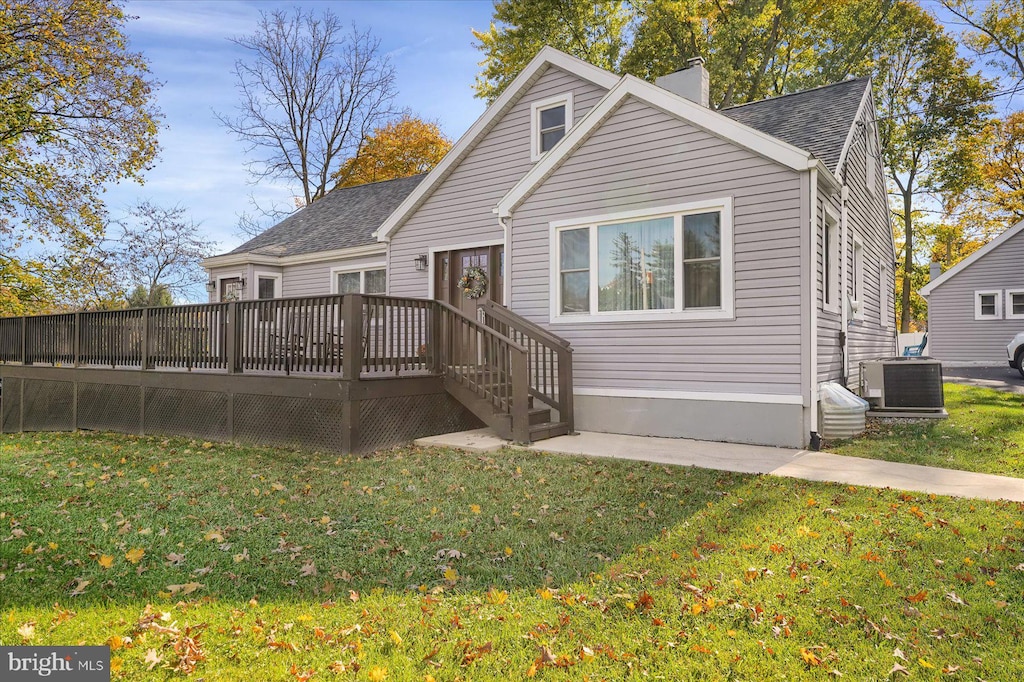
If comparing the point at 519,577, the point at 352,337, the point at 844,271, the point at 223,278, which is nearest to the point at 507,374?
the point at 352,337

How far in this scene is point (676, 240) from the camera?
7949mm

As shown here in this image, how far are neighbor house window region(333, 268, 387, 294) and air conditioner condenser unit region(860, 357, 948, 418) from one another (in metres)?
9.01

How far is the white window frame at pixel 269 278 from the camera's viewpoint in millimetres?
13992

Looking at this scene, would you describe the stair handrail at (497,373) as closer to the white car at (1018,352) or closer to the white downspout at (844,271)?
the white downspout at (844,271)

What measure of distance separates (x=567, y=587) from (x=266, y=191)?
27.0m

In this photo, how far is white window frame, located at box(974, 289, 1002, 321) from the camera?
2066 cm

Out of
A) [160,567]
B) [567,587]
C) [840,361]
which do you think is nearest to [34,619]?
[160,567]

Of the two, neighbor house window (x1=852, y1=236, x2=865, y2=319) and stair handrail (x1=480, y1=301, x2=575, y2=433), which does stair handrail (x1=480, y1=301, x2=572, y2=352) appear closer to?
stair handrail (x1=480, y1=301, x2=575, y2=433)

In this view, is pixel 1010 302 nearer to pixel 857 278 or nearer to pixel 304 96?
pixel 857 278

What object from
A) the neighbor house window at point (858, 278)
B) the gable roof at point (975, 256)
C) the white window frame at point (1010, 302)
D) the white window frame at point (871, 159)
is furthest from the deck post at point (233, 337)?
the white window frame at point (1010, 302)

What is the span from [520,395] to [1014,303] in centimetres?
2130

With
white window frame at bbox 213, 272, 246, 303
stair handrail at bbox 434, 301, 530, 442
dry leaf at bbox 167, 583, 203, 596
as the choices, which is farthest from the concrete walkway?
white window frame at bbox 213, 272, 246, 303

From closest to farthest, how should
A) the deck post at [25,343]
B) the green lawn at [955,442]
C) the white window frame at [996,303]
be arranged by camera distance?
the green lawn at [955,442]
the deck post at [25,343]
the white window frame at [996,303]

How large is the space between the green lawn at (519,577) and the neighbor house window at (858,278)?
5890 millimetres
